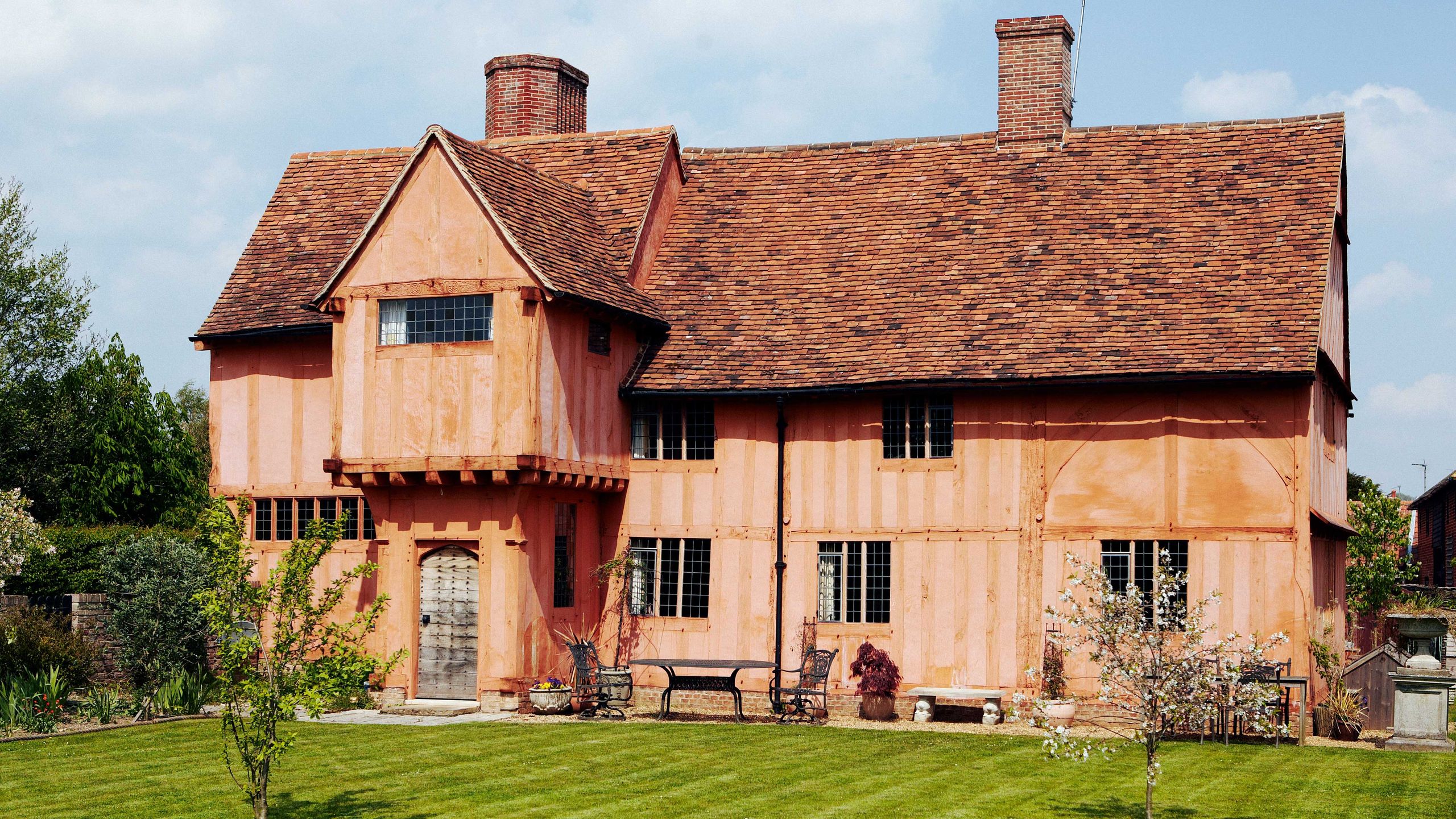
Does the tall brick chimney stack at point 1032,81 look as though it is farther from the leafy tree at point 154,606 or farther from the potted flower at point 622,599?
the leafy tree at point 154,606

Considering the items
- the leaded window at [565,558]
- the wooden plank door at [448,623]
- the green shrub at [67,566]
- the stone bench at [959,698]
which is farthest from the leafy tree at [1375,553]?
the green shrub at [67,566]

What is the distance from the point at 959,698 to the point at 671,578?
5.24 metres

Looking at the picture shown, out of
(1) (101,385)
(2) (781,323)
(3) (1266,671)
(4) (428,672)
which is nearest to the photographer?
(3) (1266,671)

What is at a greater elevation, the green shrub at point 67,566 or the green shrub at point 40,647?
the green shrub at point 67,566

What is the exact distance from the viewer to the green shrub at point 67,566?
2903cm

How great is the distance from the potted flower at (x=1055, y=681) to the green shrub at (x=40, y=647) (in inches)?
581

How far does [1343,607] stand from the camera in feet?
87.7

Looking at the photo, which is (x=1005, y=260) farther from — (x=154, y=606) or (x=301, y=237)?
(x=154, y=606)

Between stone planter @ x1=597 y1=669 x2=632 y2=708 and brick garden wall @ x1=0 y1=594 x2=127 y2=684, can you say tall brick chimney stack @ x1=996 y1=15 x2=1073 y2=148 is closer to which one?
stone planter @ x1=597 y1=669 x2=632 y2=708

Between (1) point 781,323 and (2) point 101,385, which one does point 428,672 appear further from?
(2) point 101,385

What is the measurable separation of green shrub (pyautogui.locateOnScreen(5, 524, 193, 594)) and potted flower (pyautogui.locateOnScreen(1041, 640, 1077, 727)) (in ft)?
55.4

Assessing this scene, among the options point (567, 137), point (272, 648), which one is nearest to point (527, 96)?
point (567, 137)

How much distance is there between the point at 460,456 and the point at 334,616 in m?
5.32

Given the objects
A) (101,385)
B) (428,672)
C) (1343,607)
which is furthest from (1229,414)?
(101,385)
